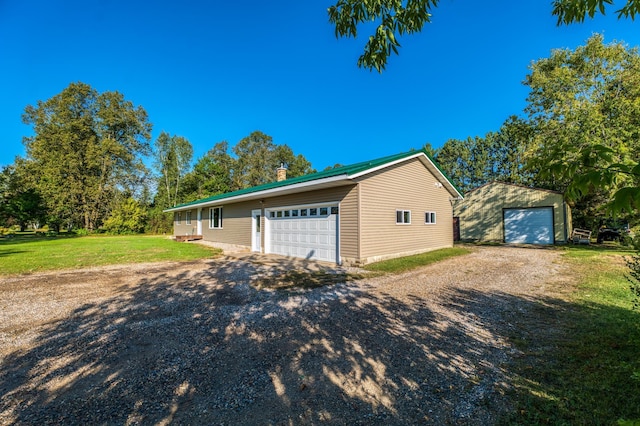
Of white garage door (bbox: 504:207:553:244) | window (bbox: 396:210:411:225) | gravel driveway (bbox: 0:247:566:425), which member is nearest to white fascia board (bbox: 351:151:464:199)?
window (bbox: 396:210:411:225)

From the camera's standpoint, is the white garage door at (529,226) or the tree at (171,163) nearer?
the white garage door at (529,226)

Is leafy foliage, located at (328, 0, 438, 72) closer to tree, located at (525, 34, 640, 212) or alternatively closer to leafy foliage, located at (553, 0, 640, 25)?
leafy foliage, located at (553, 0, 640, 25)

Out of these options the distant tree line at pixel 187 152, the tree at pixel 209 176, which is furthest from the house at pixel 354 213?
the tree at pixel 209 176

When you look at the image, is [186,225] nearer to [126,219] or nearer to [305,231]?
[126,219]

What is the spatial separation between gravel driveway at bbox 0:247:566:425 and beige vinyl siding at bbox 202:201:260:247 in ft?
28.4

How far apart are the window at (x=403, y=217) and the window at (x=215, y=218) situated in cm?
1247

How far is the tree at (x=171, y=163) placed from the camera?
37594 millimetres

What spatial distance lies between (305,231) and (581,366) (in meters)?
9.52

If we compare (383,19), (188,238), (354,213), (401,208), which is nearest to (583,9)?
(383,19)

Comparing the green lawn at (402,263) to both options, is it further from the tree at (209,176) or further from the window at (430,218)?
the tree at (209,176)

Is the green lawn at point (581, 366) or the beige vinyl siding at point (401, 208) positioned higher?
the beige vinyl siding at point (401, 208)

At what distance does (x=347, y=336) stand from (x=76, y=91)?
Answer: 44.1 metres

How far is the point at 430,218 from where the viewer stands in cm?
1394

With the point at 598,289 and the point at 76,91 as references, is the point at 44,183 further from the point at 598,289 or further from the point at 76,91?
the point at 598,289
